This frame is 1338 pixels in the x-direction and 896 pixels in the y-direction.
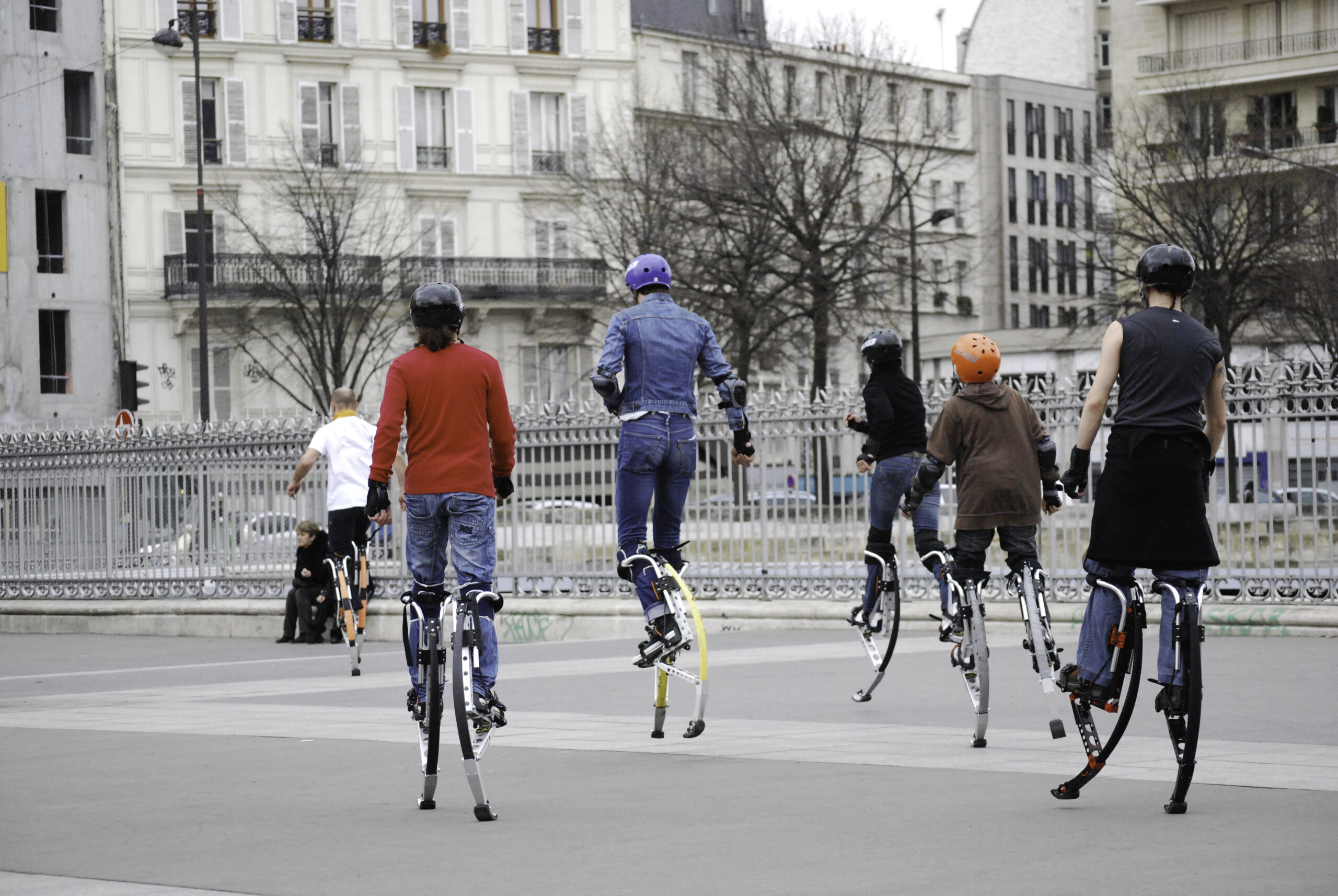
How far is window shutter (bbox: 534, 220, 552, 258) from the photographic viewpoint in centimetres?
5962

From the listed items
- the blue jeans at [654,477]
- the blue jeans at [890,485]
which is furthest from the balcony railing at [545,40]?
the blue jeans at [654,477]

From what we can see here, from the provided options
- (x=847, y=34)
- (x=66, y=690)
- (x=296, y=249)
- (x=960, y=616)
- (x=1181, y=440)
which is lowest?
(x=66, y=690)

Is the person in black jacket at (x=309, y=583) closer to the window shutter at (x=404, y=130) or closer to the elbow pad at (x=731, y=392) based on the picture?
the elbow pad at (x=731, y=392)

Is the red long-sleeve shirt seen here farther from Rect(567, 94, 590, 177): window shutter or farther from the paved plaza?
Rect(567, 94, 590, 177): window shutter

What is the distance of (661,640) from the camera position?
925cm

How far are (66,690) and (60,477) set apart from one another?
27.7 feet

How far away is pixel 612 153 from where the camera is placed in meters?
50.0

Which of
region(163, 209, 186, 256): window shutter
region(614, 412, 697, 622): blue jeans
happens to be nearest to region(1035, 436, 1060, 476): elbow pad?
region(614, 412, 697, 622): blue jeans

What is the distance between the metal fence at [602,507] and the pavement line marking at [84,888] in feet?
30.3

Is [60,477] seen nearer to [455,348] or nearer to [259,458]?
[259,458]

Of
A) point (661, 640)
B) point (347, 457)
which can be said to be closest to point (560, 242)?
point (347, 457)

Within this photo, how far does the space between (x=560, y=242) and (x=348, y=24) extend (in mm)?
8565

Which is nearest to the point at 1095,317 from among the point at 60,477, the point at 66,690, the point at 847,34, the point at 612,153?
the point at 847,34

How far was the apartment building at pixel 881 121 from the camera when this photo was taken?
45.9 m
